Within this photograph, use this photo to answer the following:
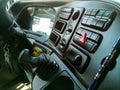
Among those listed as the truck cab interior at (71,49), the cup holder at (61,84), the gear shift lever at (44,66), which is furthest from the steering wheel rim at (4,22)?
the cup holder at (61,84)

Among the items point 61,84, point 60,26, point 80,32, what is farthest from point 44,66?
point 60,26

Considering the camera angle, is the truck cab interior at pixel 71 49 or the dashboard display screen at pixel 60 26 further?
the dashboard display screen at pixel 60 26

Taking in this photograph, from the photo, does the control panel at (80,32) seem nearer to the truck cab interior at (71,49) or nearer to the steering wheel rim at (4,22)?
the truck cab interior at (71,49)

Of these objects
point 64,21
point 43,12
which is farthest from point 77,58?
point 43,12

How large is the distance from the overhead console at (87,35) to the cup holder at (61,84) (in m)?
0.07

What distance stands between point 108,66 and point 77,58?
28 cm

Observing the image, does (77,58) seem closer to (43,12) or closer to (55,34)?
(55,34)

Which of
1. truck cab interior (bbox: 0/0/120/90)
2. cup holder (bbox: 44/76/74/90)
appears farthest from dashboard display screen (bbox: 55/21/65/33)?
cup holder (bbox: 44/76/74/90)

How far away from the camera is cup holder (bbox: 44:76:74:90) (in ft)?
3.38

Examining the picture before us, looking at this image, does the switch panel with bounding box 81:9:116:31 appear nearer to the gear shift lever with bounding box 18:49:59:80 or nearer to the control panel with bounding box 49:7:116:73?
the control panel with bounding box 49:7:116:73

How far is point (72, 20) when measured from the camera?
3.94 ft

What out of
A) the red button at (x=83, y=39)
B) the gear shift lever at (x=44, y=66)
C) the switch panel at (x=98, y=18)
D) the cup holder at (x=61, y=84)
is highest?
the switch panel at (x=98, y=18)

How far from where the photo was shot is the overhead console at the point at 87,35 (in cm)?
88

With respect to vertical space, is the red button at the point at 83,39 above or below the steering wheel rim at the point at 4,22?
above
